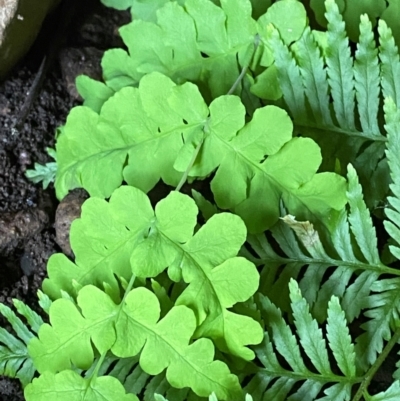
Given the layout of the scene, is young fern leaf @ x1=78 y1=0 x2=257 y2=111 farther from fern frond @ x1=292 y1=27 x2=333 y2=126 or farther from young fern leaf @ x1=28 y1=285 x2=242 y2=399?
young fern leaf @ x1=28 y1=285 x2=242 y2=399

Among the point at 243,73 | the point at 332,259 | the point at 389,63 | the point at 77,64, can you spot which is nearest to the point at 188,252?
the point at 332,259

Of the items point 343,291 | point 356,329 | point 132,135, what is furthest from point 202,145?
point 356,329

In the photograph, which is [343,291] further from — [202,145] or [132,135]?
[132,135]

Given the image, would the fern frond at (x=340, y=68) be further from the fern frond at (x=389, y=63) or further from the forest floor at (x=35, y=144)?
the forest floor at (x=35, y=144)

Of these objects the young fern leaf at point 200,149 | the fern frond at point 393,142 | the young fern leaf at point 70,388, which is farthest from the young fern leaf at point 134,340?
the fern frond at point 393,142

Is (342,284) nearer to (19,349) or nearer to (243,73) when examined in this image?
(243,73)
